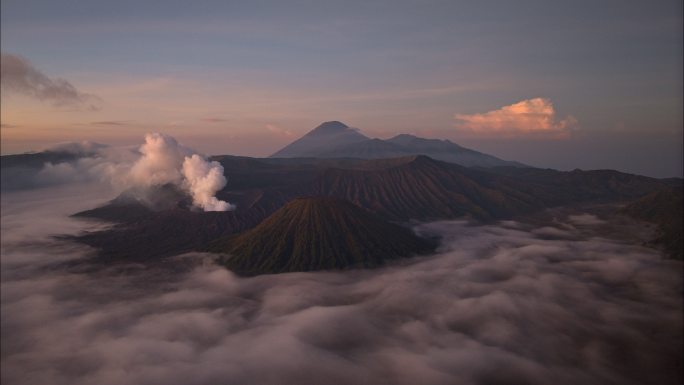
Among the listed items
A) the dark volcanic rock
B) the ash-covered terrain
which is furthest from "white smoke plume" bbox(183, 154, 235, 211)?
the dark volcanic rock

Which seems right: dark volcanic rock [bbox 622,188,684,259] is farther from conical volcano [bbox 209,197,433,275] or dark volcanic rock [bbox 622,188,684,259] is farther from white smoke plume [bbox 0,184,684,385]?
conical volcano [bbox 209,197,433,275]

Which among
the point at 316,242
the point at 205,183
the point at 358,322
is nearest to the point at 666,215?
the point at 316,242

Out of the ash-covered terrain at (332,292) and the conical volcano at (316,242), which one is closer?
the ash-covered terrain at (332,292)

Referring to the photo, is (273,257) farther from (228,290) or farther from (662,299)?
(662,299)

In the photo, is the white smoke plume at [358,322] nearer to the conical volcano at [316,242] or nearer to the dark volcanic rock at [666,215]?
the conical volcano at [316,242]

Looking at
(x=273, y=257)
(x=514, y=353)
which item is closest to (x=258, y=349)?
(x=514, y=353)

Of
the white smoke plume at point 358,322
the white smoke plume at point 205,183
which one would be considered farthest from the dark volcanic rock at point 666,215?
the white smoke plume at point 205,183

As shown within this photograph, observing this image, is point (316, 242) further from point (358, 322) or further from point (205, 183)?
point (205, 183)

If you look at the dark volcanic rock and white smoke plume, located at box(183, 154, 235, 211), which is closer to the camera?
the dark volcanic rock
